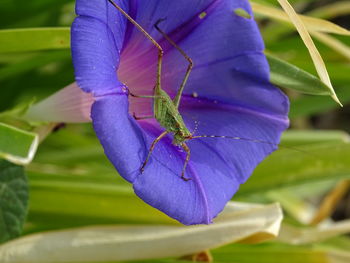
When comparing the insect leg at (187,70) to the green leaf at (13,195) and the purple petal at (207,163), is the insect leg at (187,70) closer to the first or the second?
the purple petal at (207,163)

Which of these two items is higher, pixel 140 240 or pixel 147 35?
pixel 147 35

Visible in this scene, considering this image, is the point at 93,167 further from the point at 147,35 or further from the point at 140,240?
the point at 147,35

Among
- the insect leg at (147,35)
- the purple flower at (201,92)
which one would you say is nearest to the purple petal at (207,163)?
the purple flower at (201,92)

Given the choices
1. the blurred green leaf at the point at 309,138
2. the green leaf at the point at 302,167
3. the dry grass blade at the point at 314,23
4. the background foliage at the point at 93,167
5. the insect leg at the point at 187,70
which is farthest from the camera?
the blurred green leaf at the point at 309,138

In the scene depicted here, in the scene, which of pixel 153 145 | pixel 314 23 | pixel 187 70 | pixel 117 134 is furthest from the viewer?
pixel 314 23

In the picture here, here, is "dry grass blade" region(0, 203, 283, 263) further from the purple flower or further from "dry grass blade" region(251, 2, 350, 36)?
"dry grass blade" region(251, 2, 350, 36)

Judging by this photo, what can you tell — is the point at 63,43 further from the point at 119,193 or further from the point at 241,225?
the point at 241,225

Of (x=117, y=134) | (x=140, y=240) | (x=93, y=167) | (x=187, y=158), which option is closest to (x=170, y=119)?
(x=187, y=158)
